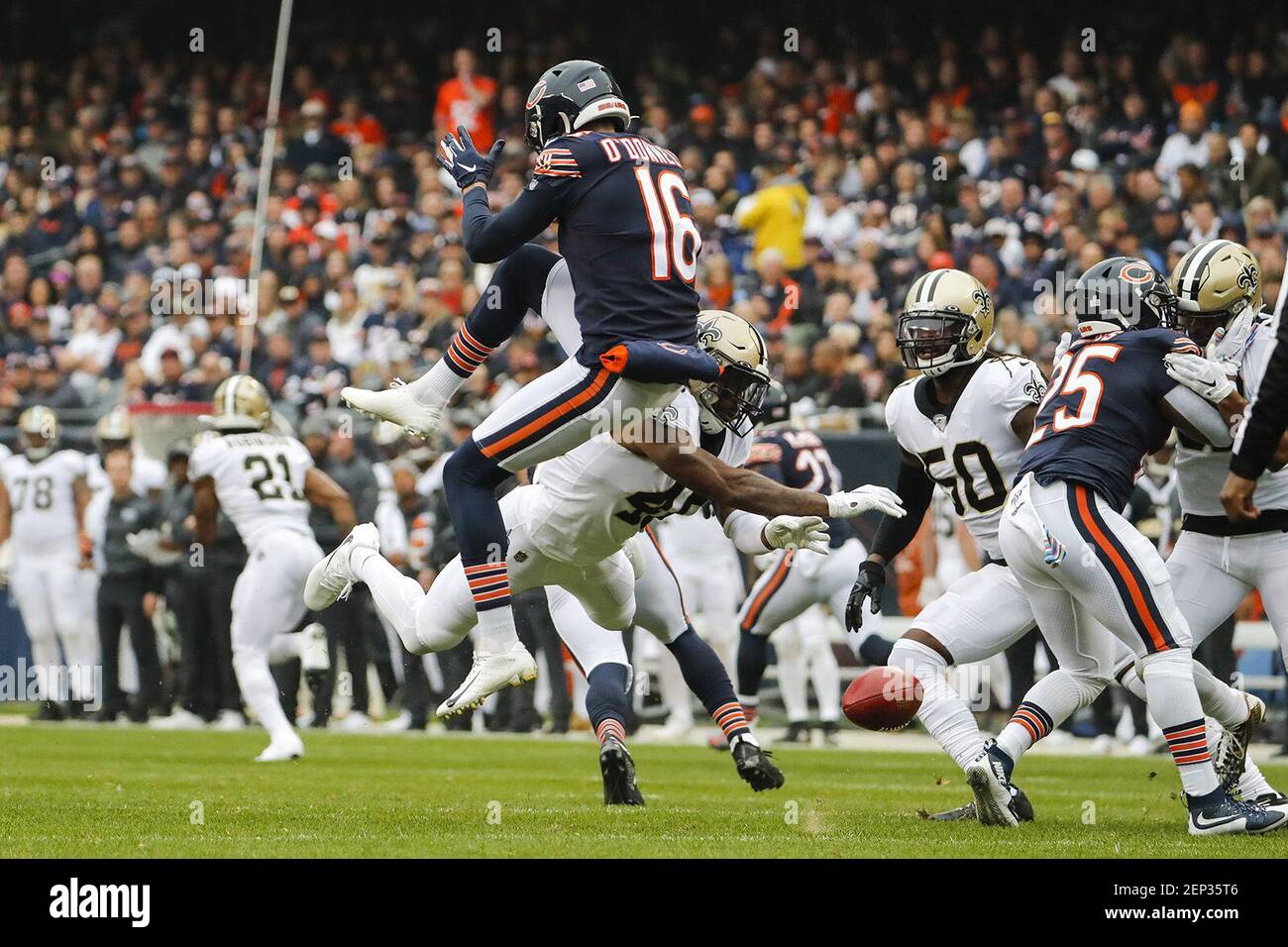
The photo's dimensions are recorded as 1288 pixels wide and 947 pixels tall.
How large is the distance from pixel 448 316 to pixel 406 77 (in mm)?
6315

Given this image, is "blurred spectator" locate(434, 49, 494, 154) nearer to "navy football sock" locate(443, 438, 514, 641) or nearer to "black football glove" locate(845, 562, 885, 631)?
"black football glove" locate(845, 562, 885, 631)

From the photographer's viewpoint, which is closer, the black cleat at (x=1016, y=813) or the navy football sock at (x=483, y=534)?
the navy football sock at (x=483, y=534)

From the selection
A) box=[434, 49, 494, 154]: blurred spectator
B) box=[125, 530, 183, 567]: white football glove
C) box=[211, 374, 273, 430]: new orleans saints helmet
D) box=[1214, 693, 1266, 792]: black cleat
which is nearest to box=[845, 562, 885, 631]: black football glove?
box=[1214, 693, 1266, 792]: black cleat

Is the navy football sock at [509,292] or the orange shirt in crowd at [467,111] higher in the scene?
the orange shirt in crowd at [467,111]

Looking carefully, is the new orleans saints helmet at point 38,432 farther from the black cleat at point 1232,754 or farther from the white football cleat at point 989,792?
the black cleat at point 1232,754

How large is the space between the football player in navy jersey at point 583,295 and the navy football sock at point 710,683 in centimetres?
110

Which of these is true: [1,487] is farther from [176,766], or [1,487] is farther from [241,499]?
[176,766]

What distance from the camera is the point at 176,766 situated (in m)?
9.57

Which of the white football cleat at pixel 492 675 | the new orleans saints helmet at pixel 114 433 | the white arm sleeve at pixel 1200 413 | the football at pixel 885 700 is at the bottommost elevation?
the football at pixel 885 700

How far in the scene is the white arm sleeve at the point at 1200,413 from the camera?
21.7 ft

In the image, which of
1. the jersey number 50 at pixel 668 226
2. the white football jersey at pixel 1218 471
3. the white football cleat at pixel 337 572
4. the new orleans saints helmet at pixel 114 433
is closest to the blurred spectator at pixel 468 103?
the new orleans saints helmet at pixel 114 433

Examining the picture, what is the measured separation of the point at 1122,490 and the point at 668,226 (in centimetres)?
186
